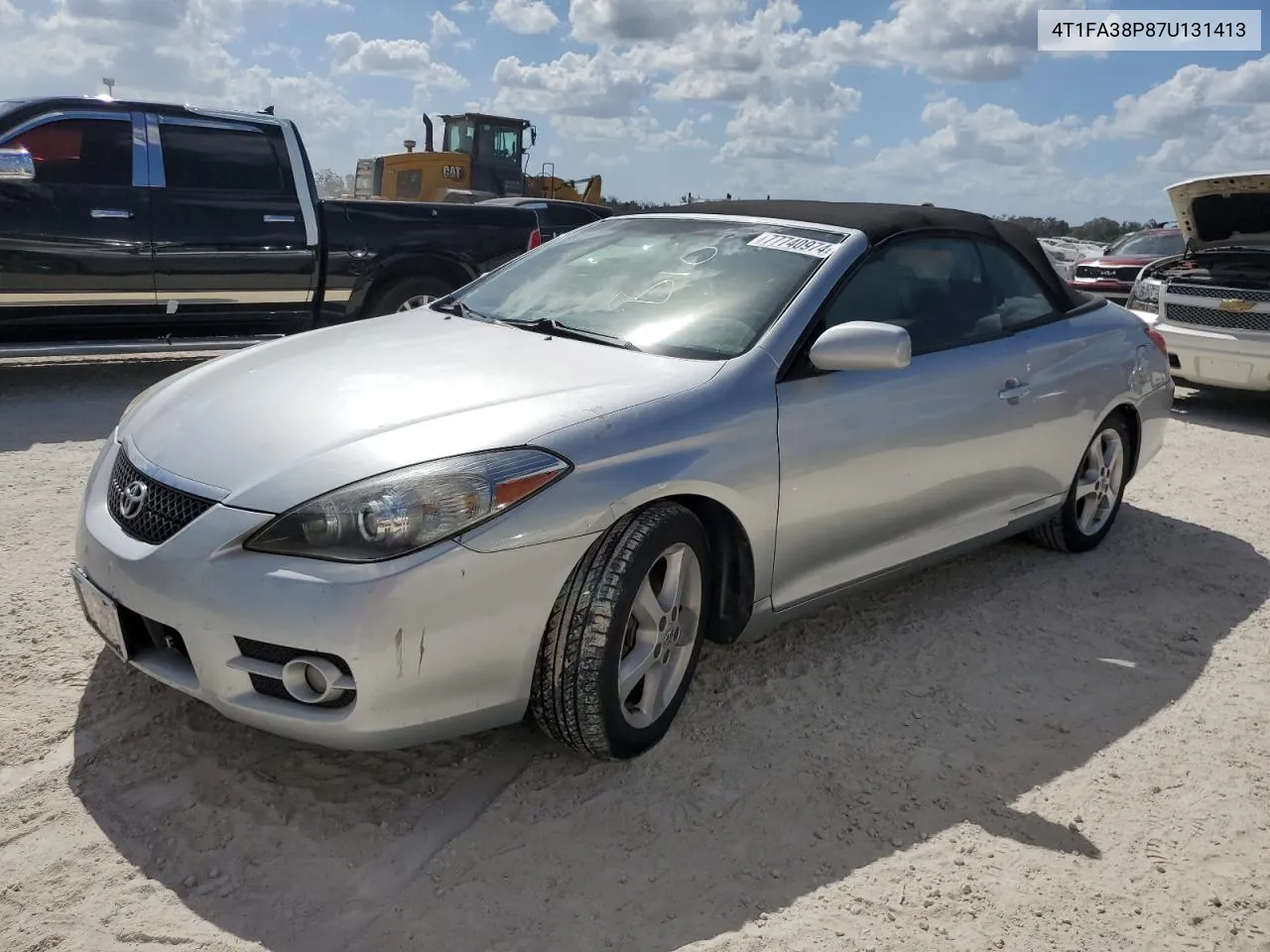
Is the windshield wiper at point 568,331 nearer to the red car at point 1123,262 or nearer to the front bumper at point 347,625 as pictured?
the front bumper at point 347,625

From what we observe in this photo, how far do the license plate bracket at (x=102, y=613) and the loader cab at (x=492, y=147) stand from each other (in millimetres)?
18625

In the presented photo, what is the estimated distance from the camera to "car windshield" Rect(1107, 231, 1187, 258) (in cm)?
1622

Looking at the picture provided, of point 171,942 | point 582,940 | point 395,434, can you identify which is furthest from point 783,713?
point 171,942

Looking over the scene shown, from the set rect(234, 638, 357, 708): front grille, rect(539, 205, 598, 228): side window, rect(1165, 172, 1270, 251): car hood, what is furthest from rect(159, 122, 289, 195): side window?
rect(1165, 172, 1270, 251): car hood

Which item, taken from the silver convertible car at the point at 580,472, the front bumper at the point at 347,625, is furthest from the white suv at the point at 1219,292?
the front bumper at the point at 347,625

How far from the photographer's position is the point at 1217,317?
8.41 metres

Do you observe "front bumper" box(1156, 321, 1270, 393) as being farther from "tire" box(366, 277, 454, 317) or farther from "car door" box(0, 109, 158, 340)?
"car door" box(0, 109, 158, 340)

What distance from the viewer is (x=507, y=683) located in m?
2.59

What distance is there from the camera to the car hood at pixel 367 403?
254cm

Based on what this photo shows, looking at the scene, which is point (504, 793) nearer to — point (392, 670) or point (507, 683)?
point (507, 683)

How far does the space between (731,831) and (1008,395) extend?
212 cm

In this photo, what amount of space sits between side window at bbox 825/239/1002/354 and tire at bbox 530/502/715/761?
0.97m

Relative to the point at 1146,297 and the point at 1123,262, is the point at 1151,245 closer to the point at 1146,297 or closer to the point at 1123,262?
the point at 1123,262

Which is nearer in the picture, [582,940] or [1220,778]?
[582,940]
